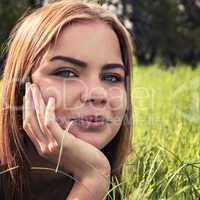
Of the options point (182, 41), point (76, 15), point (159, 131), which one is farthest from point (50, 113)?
point (182, 41)

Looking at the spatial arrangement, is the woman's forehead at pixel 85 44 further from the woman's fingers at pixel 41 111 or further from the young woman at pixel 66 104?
the woman's fingers at pixel 41 111

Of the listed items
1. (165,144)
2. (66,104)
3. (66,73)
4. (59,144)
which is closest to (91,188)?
(59,144)

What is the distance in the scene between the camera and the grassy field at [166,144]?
1.45 metres

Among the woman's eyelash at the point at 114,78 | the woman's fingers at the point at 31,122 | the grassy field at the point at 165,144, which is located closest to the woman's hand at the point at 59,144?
the woman's fingers at the point at 31,122

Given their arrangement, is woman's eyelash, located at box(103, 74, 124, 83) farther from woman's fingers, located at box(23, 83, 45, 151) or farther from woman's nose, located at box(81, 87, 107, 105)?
woman's fingers, located at box(23, 83, 45, 151)

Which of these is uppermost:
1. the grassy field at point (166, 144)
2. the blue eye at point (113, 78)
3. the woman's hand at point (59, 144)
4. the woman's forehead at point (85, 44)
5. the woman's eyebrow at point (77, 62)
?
the woman's forehead at point (85, 44)

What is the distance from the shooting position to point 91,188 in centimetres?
150

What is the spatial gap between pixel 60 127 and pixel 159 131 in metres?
1.14

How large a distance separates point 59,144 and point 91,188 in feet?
0.49

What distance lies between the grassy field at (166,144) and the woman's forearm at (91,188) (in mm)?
75

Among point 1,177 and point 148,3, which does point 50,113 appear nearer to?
point 1,177

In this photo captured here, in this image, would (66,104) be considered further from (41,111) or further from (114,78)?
(114,78)

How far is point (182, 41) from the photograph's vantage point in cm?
1877

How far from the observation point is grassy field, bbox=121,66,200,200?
1452 mm
